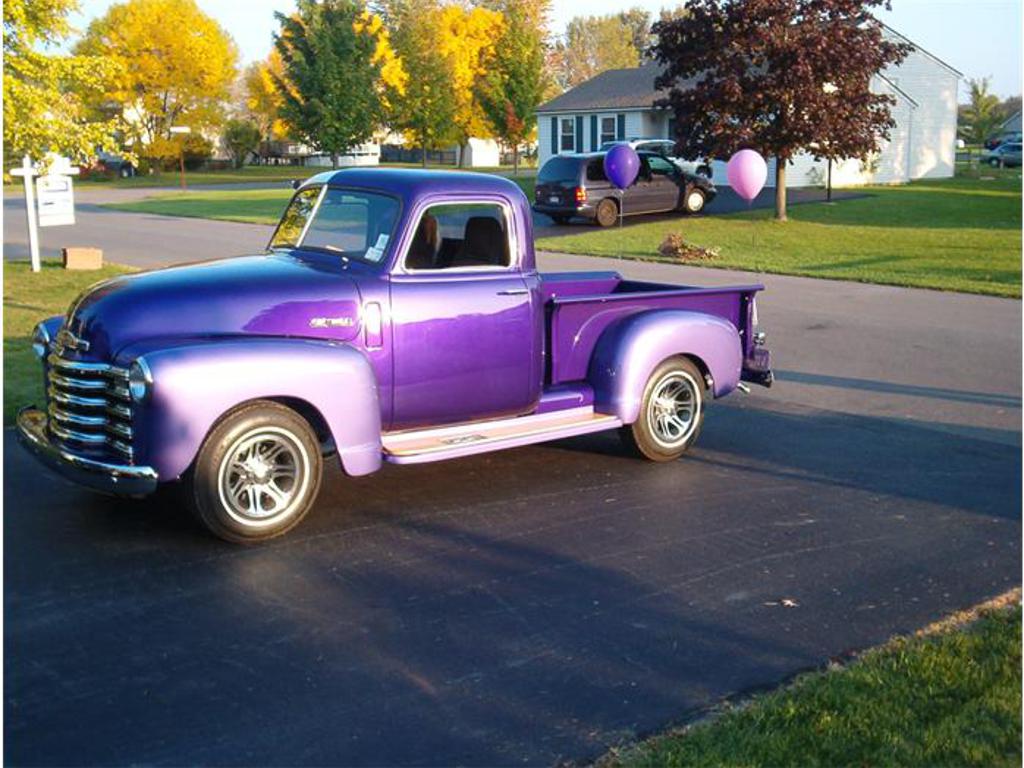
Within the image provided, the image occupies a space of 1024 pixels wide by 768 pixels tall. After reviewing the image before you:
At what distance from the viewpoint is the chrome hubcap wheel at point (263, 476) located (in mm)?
6059

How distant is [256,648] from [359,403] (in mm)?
1846

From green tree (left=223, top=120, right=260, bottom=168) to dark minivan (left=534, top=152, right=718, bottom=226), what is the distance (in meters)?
44.3

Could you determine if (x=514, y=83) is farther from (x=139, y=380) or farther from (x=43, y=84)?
(x=139, y=380)

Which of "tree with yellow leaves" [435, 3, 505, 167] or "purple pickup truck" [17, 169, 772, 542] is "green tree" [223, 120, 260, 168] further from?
"purple pickup truck" [17, 169, 772, 542]

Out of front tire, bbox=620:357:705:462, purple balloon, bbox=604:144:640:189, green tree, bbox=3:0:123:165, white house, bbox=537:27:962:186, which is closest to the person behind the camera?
front tire, bbox=620:357:705:462

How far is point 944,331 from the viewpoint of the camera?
13453 mm

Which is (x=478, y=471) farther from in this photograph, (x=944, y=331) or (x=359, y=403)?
(x=944, y=331)

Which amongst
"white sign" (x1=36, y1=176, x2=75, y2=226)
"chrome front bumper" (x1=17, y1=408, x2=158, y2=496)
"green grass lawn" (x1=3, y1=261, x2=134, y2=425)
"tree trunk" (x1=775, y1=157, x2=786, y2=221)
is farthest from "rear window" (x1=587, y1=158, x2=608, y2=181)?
"chrome front bumper" (x1=17, y1=408, x2=158, y2=496)

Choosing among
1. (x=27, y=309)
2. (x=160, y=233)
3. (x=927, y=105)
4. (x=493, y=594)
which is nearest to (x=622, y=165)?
(x=160, y=233)

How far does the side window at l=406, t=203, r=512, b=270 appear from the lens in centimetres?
702

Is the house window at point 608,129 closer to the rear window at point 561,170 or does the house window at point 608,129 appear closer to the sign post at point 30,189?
the rear window at point 561,170

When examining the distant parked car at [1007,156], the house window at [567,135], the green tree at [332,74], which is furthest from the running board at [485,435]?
the distant parked car at [1007,156]

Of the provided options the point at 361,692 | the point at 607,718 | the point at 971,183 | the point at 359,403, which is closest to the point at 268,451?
the point at 359,403

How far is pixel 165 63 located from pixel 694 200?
37.3 m
